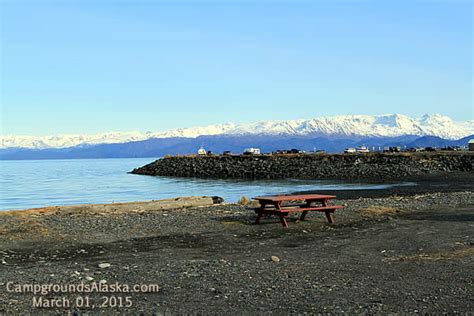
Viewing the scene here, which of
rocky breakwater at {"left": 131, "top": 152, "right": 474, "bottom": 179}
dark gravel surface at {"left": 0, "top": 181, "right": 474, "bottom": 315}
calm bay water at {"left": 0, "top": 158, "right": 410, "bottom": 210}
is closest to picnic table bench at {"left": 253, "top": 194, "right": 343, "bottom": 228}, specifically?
dark gravel surface at {"left": 0, "top": 181, "right": 474, "bottom": 315}

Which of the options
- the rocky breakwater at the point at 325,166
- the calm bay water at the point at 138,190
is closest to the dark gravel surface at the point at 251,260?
the calm bay water at the point at 138,190

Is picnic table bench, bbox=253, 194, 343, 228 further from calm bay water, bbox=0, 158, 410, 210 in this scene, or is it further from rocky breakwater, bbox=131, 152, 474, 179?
rocky breakwater, bbox=131, 152, 474, 179

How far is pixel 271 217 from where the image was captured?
1848 cm

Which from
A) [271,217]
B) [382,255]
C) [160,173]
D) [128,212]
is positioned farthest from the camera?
[160,173]

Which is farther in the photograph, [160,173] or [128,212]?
[160,173]

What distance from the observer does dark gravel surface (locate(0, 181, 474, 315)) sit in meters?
→ 7.65

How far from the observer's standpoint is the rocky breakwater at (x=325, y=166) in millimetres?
67688

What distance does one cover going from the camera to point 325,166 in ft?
250

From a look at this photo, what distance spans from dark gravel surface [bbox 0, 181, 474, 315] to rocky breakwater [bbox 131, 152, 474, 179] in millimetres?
50668

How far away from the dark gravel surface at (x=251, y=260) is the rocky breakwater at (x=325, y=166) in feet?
166

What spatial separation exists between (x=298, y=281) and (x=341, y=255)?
2872 mm

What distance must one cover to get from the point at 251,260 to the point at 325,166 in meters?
66.6

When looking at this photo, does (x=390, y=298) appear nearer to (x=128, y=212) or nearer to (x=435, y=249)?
(x=435, y=249)

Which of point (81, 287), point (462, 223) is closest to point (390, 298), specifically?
point (81, 287)
